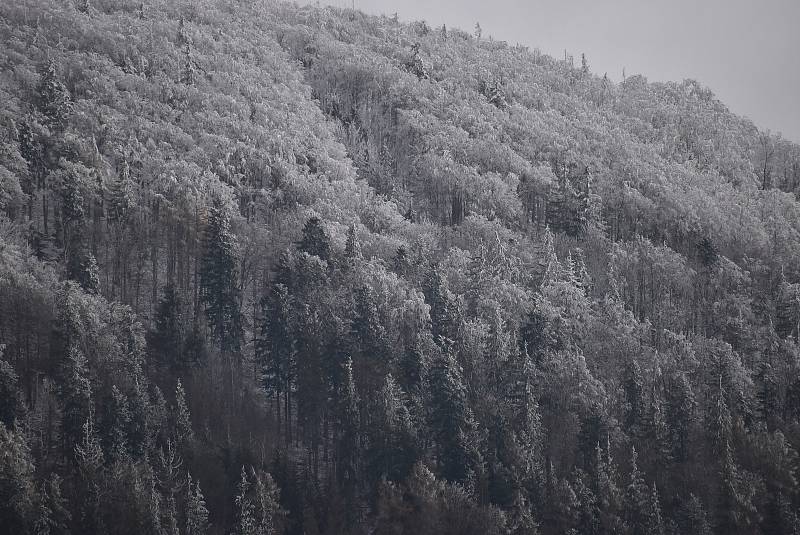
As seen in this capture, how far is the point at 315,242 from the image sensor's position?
10319 centimetres

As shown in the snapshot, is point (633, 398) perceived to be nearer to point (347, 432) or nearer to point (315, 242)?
point (347, 432)

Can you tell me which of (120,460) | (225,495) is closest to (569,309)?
(225,495)

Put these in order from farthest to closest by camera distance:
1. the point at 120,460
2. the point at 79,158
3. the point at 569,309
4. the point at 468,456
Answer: the point at 79,158, the point at 569,309, the point at 468,456, the point at 120,460

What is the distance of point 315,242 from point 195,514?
40.1 m

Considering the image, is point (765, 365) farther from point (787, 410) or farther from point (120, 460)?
point (120, 460)

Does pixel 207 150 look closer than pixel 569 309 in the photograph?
No

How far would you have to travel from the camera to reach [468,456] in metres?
83.6

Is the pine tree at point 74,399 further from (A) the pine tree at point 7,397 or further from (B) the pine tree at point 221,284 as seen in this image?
(B) the pine tree at point 221,284

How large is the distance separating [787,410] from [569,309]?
25.8 metres

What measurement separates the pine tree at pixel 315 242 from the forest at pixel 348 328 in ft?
1.59

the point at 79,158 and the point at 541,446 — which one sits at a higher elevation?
the point at 79,158

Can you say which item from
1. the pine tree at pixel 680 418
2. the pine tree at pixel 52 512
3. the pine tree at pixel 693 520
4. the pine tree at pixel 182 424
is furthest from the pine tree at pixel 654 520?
the pine tree at pixel 52 512

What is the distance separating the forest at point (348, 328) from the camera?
77.6 metres

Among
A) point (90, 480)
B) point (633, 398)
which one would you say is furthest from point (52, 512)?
point (633, 398)
